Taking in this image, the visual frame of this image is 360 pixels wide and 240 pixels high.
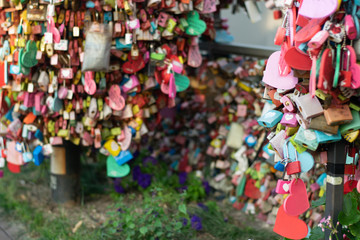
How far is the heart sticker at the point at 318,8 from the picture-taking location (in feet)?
5.08

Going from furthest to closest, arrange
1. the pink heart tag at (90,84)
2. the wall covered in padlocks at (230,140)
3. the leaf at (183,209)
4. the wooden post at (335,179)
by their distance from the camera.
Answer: the wall covered in padlocks at (230,140) < the leaf at (183,209) < the pink heart tag at (90,84) < the wooden post at (335,179)

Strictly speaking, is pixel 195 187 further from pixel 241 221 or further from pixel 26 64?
pixel 26 64

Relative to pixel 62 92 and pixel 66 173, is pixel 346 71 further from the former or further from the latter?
pixel 66 173

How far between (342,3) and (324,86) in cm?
33

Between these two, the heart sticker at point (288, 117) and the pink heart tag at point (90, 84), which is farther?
the pink heart tag at point (90, 84)

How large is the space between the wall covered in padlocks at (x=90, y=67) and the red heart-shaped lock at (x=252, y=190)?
1.01 meters

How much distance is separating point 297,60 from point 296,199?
0.60 metres

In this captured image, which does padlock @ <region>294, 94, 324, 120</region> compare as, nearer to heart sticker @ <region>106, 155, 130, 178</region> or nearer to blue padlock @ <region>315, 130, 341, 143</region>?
blue padlock @ <region>315, 130, 341, 143</region>

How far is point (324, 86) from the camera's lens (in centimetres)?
157

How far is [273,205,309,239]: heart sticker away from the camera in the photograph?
73.6 inches

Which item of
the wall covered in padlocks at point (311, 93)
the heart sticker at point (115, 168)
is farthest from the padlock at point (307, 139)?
the heart sticker at point (115, 168)

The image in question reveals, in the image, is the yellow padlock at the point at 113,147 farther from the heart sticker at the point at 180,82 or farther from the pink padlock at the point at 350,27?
the pink padlock at the point at 350,27

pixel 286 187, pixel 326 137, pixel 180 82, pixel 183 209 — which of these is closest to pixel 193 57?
pixel 180 82

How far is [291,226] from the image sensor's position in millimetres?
→ 1882
